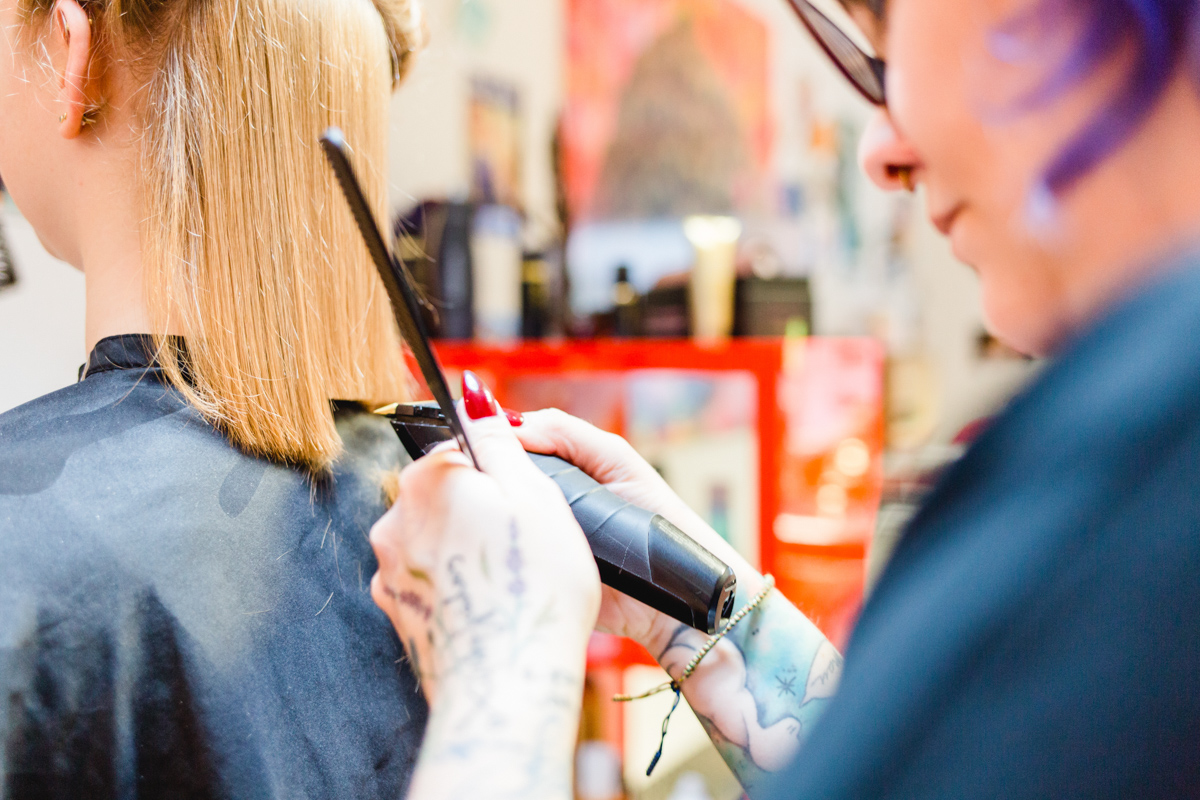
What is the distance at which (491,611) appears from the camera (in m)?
0.42

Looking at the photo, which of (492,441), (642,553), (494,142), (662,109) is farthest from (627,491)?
(662,109)

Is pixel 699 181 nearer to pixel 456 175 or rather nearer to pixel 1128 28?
pixel 456 175

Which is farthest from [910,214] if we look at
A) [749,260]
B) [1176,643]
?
[1176,643]

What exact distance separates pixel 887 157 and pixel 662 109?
2304 millimetres

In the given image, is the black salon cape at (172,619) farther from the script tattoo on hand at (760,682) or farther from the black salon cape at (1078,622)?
the black salon cape at (1078,622)

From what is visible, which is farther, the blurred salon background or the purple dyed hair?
the blurred salon background

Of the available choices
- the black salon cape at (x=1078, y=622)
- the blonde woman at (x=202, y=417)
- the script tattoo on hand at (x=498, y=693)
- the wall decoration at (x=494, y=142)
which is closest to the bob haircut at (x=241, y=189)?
the blonde woman at (x=202, y=417)

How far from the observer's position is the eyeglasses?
45cm

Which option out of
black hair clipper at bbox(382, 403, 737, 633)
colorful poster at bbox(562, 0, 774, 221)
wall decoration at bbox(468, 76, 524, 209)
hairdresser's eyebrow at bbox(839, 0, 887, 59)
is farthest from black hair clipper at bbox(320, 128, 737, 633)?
colorful poster at bbox(562, 0, 774, 221)

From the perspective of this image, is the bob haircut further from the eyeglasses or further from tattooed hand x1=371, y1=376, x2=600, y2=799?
the eyeglasses

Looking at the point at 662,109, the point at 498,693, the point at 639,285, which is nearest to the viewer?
the point at 498,693

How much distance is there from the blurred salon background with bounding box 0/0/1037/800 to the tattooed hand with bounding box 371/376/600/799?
0.35 m

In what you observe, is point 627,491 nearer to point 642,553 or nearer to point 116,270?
point 642,553

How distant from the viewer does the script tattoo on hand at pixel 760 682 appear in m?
0.66
